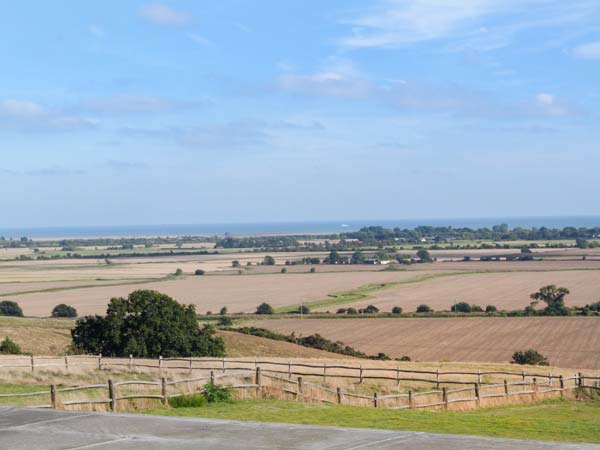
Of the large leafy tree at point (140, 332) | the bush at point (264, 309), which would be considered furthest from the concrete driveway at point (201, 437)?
the bush at point (264, 309)

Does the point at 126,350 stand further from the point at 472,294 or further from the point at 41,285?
the point at 41,285

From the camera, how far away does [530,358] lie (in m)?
57.2

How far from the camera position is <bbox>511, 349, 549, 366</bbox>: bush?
56938 mm

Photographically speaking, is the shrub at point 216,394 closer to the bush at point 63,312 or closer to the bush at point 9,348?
A: the bush at point 9,348

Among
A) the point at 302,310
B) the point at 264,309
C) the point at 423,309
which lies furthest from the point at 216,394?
the point at 264,309

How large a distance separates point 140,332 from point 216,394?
27.8 meters

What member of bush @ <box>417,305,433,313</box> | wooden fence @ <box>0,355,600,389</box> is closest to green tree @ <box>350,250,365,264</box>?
bush @ <box>417,305,433,313</box>

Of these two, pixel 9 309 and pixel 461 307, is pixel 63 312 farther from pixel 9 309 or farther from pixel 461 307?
pixel 461 307

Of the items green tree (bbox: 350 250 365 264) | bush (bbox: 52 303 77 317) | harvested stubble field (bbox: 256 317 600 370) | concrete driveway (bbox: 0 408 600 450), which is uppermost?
concrete driveway (bbox: 0 408 600 450)

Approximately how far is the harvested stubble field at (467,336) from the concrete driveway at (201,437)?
3980 centimetres

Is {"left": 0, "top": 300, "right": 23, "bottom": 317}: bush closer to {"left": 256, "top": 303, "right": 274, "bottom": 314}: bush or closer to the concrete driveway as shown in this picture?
{"left": 256, "top": 303, "right": 274, "bottom": 314}: bush

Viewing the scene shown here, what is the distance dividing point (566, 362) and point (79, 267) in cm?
14313

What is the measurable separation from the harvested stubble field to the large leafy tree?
16.9 meters

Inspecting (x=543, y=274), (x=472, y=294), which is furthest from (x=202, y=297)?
(x=543, y=274)
